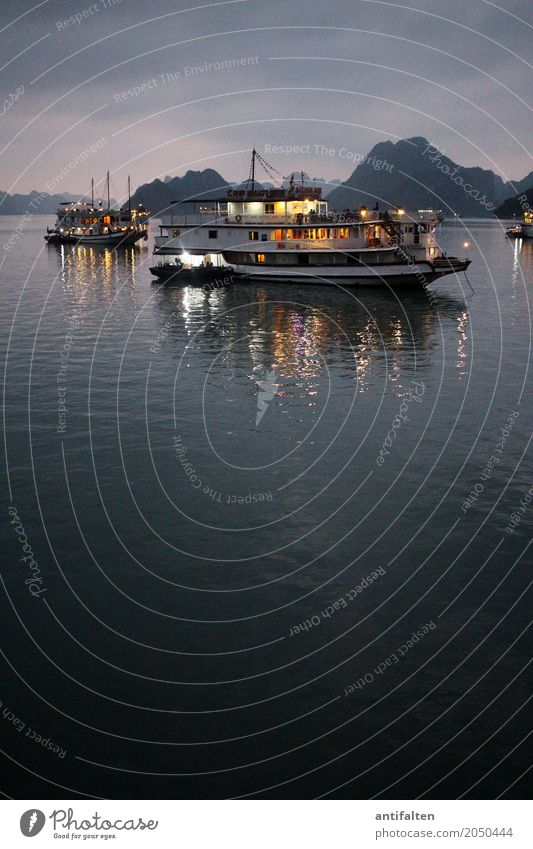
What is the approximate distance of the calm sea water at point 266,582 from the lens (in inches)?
582

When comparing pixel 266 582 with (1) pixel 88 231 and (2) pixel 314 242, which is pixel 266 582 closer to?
(2) pixel 314 242

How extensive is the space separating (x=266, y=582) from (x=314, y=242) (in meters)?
71.3

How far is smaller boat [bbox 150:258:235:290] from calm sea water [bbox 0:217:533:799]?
46.0m

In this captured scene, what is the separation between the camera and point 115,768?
47.4 feet

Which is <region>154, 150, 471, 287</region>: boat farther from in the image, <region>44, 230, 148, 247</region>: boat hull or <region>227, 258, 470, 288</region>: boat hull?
<region>44, 230, 148, 247</region>: boat hull

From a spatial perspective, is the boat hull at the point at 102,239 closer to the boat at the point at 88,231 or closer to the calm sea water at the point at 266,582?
the boat at the point at 88,231

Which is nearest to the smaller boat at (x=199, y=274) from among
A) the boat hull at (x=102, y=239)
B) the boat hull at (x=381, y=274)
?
the boat hull at (x=381, y=274)

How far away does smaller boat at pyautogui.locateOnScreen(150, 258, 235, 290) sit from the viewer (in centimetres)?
8925

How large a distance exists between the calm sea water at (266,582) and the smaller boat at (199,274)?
151ft

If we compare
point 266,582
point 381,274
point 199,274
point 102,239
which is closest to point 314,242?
point 381,274

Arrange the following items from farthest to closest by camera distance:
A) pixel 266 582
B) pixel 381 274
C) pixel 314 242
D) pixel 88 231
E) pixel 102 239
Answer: pixel 88 231 < pixel 102 239 < pixel 314 242 < pixel 381 274 < pixel 266 582

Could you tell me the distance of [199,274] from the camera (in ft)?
293

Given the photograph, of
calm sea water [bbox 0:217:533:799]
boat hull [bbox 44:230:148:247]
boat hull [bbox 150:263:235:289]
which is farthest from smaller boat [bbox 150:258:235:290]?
boat hull [bbox 44:230:148:247]

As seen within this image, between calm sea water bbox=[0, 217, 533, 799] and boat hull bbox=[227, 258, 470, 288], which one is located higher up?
boat hull bbox=[227, 258, 470, 288]
